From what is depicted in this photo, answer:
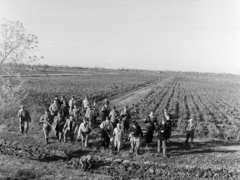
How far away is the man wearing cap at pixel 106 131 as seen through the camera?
12.5m

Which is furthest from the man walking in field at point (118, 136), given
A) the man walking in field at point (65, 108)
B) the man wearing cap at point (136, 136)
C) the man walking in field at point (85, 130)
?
the man walking in field at point (65, 108)

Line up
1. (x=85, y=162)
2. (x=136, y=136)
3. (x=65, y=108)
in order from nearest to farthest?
(x=85, y=162) → (x=136, y=136) → (x=65, y=108)

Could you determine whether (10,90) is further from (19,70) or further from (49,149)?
(49,149)

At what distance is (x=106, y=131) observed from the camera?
12.5m

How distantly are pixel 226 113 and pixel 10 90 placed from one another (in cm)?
2257

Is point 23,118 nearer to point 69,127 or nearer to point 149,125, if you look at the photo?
point 69,127

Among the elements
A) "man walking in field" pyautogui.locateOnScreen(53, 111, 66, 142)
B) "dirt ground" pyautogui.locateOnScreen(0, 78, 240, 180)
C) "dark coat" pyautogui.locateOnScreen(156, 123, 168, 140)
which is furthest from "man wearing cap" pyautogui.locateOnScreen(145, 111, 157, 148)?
"man walking in field" pyautogui.locateOnScreen(53, 111, 66, 142)

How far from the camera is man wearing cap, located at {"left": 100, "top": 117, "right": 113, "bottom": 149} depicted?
12.5m

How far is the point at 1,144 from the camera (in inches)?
534

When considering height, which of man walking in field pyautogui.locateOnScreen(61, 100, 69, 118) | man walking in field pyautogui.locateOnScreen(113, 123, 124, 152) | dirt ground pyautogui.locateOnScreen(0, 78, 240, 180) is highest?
man walking in field pyautogui.locateOnScreen(61, 100, 69, 118)

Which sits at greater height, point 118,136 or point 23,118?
point 23,118

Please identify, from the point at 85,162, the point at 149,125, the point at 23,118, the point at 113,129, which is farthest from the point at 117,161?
the point at 23,118

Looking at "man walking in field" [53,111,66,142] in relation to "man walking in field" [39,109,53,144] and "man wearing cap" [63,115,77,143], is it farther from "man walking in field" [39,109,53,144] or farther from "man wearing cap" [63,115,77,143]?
"man walking in field" [39,109,53,144]

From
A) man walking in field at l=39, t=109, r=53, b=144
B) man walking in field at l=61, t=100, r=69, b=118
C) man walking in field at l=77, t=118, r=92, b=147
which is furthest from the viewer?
man walking in field at l=61, t=100, r=69, b=118
